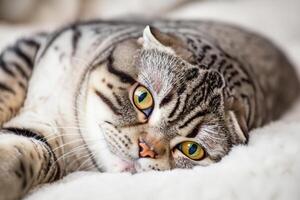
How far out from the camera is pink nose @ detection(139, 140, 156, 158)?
120 cm

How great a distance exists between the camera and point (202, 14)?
2768mm

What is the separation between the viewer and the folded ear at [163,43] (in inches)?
51.1

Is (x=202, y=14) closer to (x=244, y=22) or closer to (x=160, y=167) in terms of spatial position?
(x=244, y=22)

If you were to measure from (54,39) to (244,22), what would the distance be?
4.52 ft

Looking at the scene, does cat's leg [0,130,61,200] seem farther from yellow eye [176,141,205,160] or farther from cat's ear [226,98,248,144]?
cat's ear [226,98,248,144]

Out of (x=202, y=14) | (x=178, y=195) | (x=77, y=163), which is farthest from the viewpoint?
(x=202, y=14)

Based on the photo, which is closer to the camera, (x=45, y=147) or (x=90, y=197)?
(x=90, y=197)

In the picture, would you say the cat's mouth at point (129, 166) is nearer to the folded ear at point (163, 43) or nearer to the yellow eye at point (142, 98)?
the yellow eye at point (142, 98)

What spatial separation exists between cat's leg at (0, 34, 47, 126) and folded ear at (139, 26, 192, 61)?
405 mm

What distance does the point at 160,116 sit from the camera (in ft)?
3.99

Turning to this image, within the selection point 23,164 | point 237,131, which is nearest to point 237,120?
point 237,131

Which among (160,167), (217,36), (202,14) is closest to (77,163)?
(160,167)

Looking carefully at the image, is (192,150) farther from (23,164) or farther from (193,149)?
(23,164)

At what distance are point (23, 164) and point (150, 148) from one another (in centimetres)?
28
